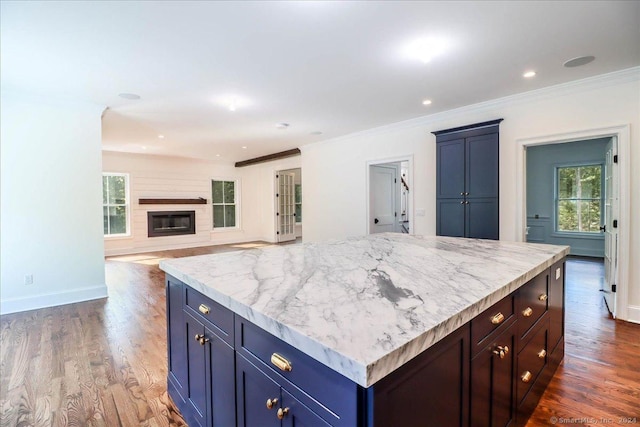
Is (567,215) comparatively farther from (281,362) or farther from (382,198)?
(281,362)

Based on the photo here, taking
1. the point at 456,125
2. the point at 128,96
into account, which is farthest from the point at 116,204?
the point at 456,125

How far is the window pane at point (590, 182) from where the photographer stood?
677 cm

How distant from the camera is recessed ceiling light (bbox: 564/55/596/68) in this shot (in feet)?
9.61

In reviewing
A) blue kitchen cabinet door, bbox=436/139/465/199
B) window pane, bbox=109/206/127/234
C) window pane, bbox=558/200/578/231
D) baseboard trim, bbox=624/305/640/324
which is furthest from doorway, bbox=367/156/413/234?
window pane, bbox=109/206/127/234

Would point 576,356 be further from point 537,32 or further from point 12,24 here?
point 12,24

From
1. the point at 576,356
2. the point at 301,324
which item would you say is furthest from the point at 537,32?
the point at 301,324

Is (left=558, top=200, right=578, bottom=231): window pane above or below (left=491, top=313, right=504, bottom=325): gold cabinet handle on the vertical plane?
above

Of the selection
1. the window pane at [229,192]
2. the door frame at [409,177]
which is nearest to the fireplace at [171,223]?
the window pane at [229,192]

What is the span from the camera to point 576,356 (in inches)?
102

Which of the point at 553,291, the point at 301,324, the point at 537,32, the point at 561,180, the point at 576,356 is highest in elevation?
the point at 537,32

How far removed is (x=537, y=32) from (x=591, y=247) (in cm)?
634

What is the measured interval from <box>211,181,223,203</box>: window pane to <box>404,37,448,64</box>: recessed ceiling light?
7732 mm

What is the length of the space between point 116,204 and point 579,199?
1080 centimetres

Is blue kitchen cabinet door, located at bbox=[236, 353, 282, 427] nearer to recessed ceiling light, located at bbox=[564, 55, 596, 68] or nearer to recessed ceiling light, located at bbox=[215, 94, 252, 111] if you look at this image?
recessed ceiling light, located at bbox=[215, 94, 252, 111]
